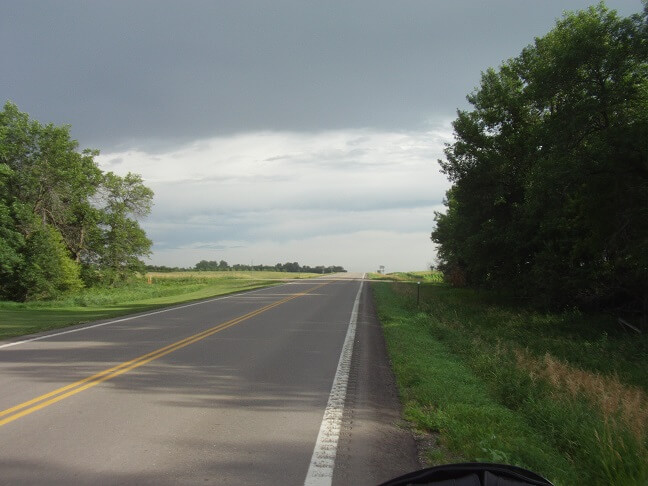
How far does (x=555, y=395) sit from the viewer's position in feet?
26.3

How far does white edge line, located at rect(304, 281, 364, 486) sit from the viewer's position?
15.2 ft

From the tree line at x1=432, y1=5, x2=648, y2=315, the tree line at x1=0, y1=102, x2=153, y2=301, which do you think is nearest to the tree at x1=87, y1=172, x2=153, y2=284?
the tree line at x1=0, y1=102, x2=153, y2=301

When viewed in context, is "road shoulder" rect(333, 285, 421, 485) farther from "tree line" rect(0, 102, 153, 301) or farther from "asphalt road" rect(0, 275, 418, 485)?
"tree line" rect(0, 102, 153, 301)

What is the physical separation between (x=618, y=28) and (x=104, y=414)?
19492 mm

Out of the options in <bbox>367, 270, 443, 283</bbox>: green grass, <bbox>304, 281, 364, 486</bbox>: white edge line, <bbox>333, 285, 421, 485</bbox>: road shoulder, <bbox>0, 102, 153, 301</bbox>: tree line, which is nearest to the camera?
<bbox>304, 281, 364, 486</bbox>: white edge line

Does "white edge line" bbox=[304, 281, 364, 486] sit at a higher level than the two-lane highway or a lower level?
lower

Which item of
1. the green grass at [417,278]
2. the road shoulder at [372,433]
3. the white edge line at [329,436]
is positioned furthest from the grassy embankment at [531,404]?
the green grass at [417,278]

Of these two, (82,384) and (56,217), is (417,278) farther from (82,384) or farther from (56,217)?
(82,384)

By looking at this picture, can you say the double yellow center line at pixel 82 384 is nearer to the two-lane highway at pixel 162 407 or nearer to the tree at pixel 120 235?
the two-lane highway at pixel 162 407

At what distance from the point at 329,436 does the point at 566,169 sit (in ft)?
50.3

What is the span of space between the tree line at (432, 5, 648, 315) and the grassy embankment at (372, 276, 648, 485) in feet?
15.5

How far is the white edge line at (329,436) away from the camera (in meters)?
4.63

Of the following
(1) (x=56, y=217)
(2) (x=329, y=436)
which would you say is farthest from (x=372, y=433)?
(1) (x=56, y=217)

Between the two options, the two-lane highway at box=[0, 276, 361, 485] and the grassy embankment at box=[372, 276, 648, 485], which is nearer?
the two-lane highway at box=[0, 276, 361, 485]
